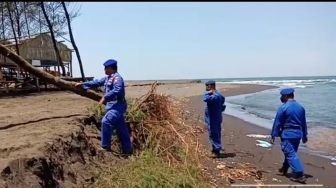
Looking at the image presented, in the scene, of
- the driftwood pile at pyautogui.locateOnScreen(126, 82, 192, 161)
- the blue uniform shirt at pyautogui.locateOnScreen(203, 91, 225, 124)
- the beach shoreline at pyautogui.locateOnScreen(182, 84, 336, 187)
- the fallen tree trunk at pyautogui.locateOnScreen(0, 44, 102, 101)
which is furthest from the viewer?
the fallen tree trunk at pyautogui.locateOnScreen(0, 44, 102, 101)

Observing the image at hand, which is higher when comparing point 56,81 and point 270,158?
point 56,81

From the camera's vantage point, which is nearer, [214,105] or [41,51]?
[214,105]

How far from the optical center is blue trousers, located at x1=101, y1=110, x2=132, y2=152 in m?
7.93

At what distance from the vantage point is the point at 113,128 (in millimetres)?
8031

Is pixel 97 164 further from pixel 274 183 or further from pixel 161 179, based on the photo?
pixel 274 183

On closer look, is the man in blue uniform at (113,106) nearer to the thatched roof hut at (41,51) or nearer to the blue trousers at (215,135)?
the blue trousers at (215,135)

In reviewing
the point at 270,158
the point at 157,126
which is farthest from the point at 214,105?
the point at 270,158

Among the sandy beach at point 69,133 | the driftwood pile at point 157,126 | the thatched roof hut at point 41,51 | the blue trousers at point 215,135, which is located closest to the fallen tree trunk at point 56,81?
the sandy beach at point 69,133

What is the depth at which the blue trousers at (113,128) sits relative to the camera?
7926 millimetres

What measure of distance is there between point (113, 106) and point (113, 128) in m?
0.40

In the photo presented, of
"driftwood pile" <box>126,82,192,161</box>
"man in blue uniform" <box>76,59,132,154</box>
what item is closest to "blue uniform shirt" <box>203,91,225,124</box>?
"driftwood pile" <box>126,82,192,161</box>

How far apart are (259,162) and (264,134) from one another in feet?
15.4

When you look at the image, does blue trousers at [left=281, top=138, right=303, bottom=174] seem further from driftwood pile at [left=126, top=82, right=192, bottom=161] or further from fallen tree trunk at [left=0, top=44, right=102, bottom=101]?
fallen tree trunk at [left=0, top=44, right=102, bottom=101]

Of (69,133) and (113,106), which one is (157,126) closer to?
(113,106)
